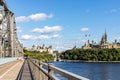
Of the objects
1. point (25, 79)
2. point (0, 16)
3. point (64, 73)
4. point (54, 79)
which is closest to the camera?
point (64, 73)

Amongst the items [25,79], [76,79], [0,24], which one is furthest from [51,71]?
[0,24]

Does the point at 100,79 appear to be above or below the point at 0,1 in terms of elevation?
below

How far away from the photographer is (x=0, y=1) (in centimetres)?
5972

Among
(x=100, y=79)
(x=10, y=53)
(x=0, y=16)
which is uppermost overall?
(x=0, y=16)

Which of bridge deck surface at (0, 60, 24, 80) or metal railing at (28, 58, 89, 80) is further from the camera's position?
bridge deck surface at (0, 60, 24, 80)

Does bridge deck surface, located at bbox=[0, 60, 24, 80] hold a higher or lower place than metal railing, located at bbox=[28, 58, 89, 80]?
lower

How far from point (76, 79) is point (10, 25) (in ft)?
241

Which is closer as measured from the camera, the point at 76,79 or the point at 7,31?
the point at 76,79

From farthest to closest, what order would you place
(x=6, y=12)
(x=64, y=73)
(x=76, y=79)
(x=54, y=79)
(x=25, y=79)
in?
(x=6, y=12), (x=25, y=79), (x=54, y=79), (x=64, y=73), (x=76, y=79)

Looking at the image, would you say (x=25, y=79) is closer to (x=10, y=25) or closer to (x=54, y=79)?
(x=54, y=79)

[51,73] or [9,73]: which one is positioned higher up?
[51,73]

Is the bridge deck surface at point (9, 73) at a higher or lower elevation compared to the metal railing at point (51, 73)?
lower

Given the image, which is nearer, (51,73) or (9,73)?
(51,73)

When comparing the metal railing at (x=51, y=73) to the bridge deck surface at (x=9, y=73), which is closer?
the metal railing at (x=51, y=73)
